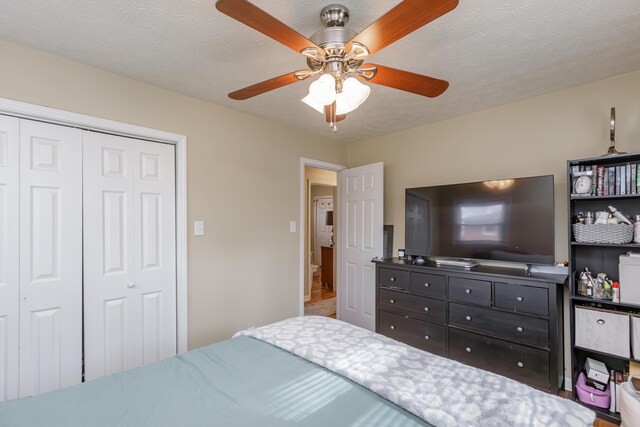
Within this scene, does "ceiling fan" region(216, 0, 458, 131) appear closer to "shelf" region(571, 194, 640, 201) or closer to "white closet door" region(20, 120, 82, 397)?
"white closet door" region(20, 120, 82, 397)

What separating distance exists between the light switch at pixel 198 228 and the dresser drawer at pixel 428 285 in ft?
6.39

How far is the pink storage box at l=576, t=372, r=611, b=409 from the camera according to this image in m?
2.09

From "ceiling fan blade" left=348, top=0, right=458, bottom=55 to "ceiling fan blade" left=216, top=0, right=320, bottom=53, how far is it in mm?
248

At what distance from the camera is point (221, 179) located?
9.32 feet

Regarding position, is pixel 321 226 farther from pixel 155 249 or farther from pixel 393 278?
pixel 155 249

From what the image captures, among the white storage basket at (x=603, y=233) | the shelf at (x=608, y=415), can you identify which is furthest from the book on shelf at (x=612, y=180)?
the shelf at (x=608, y=415)

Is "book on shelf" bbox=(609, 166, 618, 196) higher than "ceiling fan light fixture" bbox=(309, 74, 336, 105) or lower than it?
lower

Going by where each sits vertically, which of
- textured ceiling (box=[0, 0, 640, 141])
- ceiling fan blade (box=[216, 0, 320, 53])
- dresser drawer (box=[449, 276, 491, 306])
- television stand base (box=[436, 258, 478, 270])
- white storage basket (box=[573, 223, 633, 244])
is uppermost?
textured ceiling (box=[0, 0, 640, 141])

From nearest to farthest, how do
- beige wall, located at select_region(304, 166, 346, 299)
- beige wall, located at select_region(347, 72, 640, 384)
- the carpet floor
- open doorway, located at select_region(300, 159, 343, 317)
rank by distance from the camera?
beige wall, located at select_region(347, 72, 640, 384) → open doorway, located at select_region(300, 159, 343, 317) → the carpet floor → beige wall, located at select_region(304, 166, 346, 299)

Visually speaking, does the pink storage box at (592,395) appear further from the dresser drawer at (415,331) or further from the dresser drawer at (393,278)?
the dresser drawer at (393,278)

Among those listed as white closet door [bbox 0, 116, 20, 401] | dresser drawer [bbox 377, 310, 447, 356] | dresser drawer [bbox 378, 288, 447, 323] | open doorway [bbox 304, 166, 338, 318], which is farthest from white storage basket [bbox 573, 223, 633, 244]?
white closet door [bbox 0, 116, 20, 401]

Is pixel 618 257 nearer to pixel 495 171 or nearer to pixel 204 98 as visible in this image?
pixel 495 171

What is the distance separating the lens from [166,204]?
253 cm

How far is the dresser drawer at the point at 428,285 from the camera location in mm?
2691
